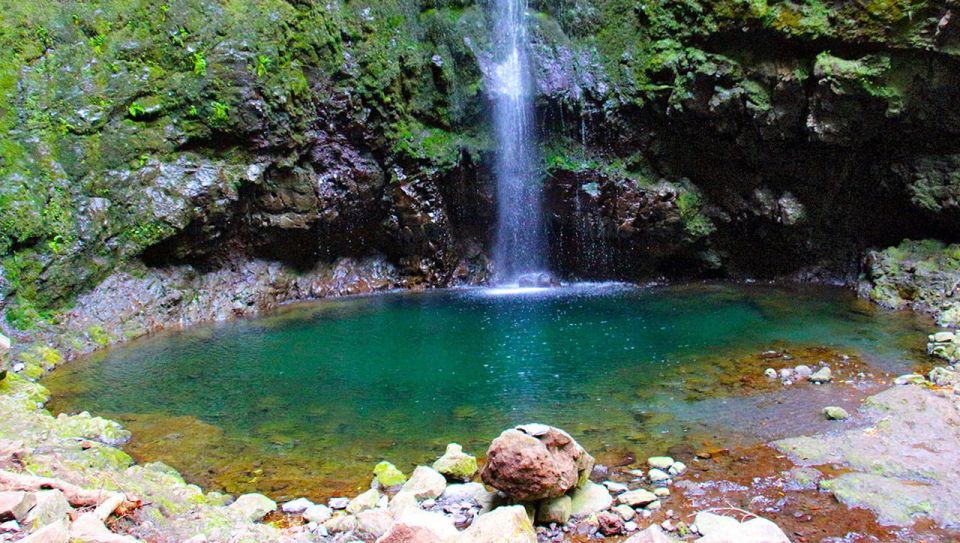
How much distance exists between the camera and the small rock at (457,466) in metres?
7.21

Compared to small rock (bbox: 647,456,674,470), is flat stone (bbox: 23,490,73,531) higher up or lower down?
higher up

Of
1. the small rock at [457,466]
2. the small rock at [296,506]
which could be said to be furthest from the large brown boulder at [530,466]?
the small rock at [296,506]

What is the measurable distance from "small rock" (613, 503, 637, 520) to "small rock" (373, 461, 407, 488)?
8.81 feet

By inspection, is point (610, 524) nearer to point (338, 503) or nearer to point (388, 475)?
point (388, 475)

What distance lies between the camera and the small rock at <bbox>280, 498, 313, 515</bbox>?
6.64m

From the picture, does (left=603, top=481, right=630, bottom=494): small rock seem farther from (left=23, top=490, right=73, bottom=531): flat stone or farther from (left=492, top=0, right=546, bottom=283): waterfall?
(left=492, top=0, right=546, bottom=283): waterfall

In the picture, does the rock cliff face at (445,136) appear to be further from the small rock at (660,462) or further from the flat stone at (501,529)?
the small rock at (660,462)

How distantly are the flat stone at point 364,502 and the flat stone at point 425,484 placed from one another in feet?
1.06

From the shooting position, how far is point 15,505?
167 inches

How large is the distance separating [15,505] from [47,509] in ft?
0.96

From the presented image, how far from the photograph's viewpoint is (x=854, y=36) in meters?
17.0

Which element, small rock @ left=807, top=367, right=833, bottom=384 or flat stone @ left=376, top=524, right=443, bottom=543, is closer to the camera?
flat stone @ left=376, top=524, right=443, bottom=543

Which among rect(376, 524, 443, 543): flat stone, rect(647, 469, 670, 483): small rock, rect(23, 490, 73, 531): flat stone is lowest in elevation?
rect(647, 469, 670, 483): small rock

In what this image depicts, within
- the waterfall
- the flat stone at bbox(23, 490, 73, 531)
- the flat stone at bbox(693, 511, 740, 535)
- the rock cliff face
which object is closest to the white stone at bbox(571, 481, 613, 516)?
the flat stone at bbox(693, 511, 740, 535)
